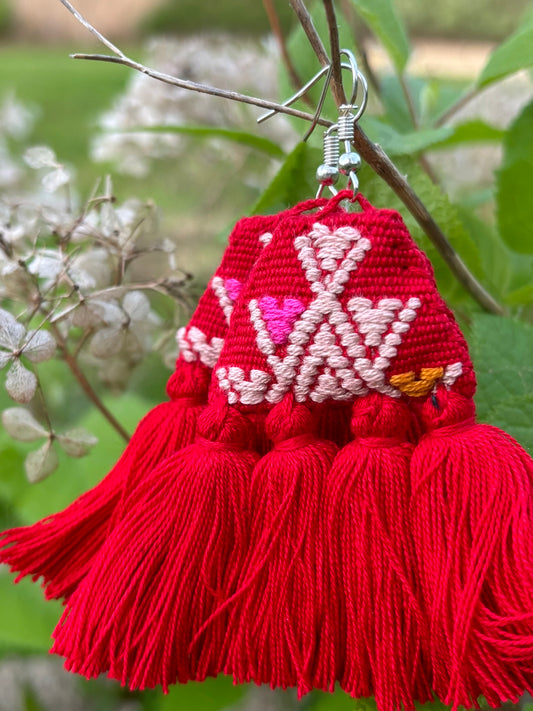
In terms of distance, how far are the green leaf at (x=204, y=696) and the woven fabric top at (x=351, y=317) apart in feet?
1.08

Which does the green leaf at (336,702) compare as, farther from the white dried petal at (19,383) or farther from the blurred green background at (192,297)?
the white dried petal at (19,383)

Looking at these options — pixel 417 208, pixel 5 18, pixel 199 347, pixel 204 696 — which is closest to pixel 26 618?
pixel 204 696

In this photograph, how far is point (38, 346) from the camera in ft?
1.25

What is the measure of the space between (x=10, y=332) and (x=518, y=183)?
32 cm

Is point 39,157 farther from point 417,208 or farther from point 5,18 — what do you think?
point 5,18

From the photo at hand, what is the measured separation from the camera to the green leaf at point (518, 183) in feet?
1.50

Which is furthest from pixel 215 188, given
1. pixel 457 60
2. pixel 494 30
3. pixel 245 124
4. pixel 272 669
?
pixel 494 30

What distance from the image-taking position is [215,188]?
105 centimetres

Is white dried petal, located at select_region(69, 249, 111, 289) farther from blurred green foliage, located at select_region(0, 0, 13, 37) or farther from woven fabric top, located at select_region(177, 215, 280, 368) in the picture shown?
blurred green foliage, located at select_region(0, 0, 13, 37)

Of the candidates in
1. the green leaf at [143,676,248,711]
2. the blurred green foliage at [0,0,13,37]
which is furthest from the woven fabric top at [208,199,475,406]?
the blurred green foliage at [0,0,13,37]

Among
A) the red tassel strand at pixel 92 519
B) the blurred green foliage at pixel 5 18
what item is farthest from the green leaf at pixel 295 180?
the blurred green foliage at pixel 5 18

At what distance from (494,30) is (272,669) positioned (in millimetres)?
2669

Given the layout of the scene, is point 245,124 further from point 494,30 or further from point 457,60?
point 494,30

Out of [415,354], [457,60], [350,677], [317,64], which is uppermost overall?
[457,60]
